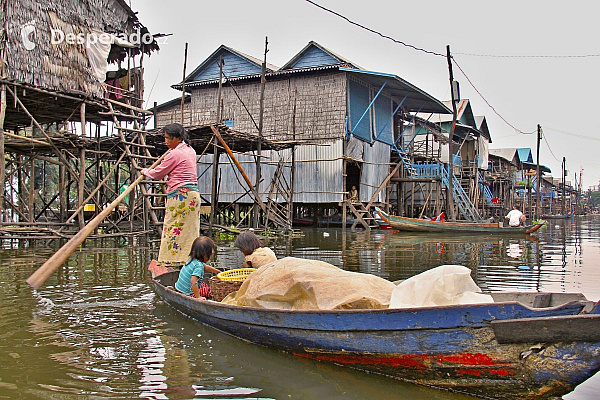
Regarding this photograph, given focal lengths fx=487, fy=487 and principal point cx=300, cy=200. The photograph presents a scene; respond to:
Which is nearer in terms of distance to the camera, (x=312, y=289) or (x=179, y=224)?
(x=312, y=289)

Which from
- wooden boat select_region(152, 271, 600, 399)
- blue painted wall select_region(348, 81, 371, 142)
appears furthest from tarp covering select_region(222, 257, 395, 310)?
blue painted wall select_region(348, 81, 371, 142)

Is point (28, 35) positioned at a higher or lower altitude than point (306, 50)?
lower

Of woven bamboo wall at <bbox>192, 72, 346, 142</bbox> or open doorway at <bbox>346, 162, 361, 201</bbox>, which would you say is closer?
woven bamboo wall at <bbox>192, 72, 346, 142</bbox>

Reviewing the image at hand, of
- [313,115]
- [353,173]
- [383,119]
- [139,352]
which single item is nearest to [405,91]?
[383,119]

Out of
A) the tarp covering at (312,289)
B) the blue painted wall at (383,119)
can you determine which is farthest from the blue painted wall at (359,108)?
the tarp covering at (312,289)

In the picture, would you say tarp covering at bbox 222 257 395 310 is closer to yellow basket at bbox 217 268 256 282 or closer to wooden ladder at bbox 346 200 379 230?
yellow basket at bbox 217 268 256 282

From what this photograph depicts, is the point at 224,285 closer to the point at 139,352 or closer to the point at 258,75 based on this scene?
the point at 139,352

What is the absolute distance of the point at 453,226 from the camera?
1814 cm

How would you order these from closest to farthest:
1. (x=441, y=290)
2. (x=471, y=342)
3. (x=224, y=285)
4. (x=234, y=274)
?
(x=471, y=342) < (x=441, y=290) < (x=224, y=285) < (x=234, y=274)

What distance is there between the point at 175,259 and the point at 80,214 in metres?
6.23

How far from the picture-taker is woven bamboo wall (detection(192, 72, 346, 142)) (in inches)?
770

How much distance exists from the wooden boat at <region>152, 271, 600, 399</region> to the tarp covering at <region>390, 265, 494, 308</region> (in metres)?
0.31

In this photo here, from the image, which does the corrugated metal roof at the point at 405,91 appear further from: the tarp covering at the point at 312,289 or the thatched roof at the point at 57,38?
the tarp covering at the point at 312,289

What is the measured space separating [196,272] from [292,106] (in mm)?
16069
